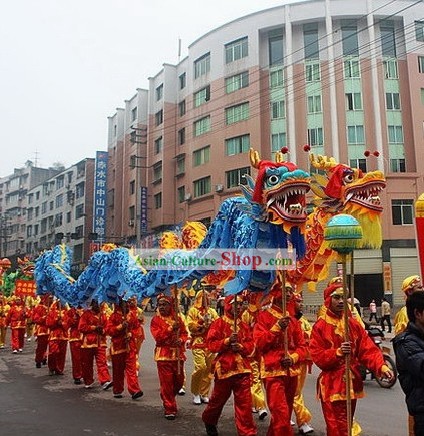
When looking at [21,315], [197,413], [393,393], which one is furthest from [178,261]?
[21,315]

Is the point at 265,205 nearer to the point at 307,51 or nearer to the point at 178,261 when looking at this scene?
the point at 178,261

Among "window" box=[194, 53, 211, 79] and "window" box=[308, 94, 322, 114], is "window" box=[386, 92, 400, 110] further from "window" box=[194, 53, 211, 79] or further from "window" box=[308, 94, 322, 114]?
"window" box=[194, 53, 211, 79]

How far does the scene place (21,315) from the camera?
43.1 feet

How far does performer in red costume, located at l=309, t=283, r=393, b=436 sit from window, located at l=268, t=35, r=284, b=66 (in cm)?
2444

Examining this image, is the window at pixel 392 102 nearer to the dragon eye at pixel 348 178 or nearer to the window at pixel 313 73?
the window at pixel 313 73

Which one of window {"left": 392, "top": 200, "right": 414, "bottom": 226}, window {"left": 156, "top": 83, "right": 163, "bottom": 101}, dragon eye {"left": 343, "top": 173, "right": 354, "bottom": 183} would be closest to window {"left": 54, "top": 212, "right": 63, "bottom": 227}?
window {"left": 156, "top": 83, "right": 163, "bottom": 101}

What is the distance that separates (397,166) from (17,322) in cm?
1886

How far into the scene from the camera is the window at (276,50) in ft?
89.6

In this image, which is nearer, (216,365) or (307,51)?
(216,365)

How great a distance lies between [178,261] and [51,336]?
4670 millimetres

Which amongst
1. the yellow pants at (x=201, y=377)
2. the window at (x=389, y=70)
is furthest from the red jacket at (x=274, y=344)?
the window at (x=389, y=70)

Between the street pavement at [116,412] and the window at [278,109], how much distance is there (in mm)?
19606

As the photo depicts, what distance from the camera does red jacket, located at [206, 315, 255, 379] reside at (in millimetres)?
5223

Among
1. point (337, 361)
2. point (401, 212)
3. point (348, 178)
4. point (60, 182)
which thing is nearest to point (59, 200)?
point (60, 182)
